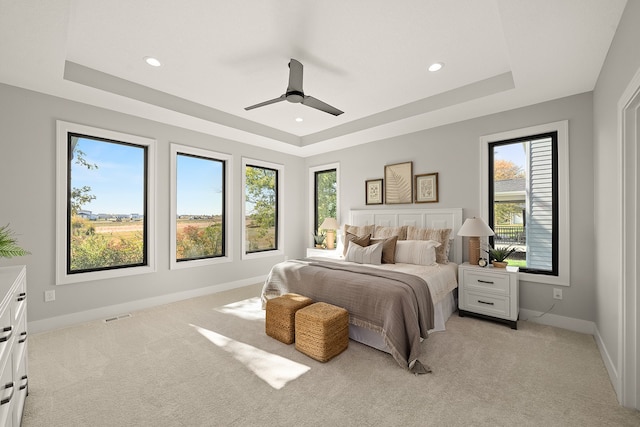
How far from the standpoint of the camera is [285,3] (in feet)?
6.92

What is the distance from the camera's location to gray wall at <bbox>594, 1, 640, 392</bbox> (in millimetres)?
1866

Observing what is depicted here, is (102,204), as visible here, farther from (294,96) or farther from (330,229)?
(330,229)

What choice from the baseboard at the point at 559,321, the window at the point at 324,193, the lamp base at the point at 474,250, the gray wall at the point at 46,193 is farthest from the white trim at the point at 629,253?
the gray wall at the point at 46,193

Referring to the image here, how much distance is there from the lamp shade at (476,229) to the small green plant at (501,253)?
302 millimetres

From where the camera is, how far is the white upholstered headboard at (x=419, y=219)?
4.00m

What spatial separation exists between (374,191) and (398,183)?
478 millimetres

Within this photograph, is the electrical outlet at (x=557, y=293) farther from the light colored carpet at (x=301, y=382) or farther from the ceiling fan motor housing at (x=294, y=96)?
the ceiling fan motor housing at (x=294, y=96)

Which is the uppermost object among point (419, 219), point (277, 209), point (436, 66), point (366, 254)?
point (436, 66)

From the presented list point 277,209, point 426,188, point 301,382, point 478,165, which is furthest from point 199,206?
point 478,165

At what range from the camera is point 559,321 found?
3.20 m

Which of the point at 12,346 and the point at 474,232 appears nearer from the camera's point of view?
the point at 12,346

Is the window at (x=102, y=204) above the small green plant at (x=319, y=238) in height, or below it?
above

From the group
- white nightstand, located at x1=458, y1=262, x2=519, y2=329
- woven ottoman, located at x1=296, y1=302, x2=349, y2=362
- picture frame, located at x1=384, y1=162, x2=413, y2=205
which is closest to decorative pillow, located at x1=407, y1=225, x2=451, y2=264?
white nightstand, located at x1=458, y1=262, x2=519, y2=329

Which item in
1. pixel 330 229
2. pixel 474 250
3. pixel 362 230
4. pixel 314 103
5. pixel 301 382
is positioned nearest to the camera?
pixel 301 382
